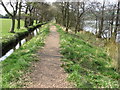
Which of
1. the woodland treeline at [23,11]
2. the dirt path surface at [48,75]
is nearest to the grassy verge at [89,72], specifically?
the dirt path surface at [48,75]

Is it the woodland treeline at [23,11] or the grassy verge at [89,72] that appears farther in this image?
the woodland treeline at [23,11]

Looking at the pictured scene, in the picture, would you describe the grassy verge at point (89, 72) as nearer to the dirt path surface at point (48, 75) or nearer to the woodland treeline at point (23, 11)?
the dirt path surface at point (48, 75)

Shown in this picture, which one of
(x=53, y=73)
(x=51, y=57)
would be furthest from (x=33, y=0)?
(x=53, y=73)

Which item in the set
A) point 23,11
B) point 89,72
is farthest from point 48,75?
point 23,11

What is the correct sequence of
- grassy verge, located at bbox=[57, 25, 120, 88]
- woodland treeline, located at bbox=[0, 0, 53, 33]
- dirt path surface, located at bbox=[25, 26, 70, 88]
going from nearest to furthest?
dirt path surface, located at bbox=[25, 26, 70, 88]
grassy verge, located at bbox=[57, 25, 120, 88]
woodland treeline, located at bbox=[0, 0, 53, 33]

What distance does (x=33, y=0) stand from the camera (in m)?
25.5

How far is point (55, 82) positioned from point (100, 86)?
5.08 ft

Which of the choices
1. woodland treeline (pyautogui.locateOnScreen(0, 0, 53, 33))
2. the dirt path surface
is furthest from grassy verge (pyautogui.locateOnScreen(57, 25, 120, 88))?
woodland treeline (pyautogui.locateOnScreen(0, 0, 53, 33))

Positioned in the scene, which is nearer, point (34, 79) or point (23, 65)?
point (34, 79)

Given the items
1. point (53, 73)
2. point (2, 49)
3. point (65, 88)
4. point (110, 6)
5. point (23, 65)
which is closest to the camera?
point (65, 88)

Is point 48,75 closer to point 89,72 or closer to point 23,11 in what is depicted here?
point 89,72

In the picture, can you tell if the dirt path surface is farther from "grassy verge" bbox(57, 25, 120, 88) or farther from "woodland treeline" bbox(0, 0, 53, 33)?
"woodland treeline" bbox(0, 0, 53, 33)

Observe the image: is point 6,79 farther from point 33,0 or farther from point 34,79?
point 33,0

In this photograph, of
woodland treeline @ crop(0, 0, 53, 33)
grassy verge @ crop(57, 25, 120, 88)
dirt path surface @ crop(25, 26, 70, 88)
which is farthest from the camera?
woodland treeline @ crop(0, 0, 53, 33)
